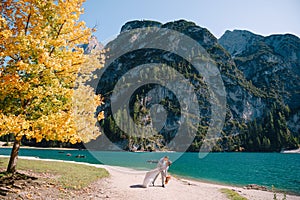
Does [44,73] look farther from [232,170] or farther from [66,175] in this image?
[232,170]

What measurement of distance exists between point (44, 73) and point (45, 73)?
43 mm

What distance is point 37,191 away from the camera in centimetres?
1223

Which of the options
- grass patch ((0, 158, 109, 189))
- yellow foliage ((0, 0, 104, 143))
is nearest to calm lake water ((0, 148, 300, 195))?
grass patch ((0, 158, 109, 189))

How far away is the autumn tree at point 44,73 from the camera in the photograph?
29.1 ft

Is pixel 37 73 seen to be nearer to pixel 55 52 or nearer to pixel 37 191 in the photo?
pixel 55 52

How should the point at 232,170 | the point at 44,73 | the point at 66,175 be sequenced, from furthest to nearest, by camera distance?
the point at 232,170, the point at 66,175, the point at 44,73

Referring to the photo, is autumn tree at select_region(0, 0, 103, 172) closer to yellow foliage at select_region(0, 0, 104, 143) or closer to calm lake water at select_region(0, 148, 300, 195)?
yellow foliage at select_region(0, 0, 104, 143)

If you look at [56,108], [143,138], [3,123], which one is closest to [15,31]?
[56,108]

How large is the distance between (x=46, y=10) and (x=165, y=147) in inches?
7536

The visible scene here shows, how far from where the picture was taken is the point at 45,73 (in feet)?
31.2

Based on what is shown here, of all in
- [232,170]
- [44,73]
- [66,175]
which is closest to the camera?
[44,73]

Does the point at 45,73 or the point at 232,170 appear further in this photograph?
the point at 232,170

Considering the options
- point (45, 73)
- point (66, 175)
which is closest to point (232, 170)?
point (66, 175)

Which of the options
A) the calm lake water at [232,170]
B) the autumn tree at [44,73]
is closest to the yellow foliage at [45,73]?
the autumn tree at [44,73]
